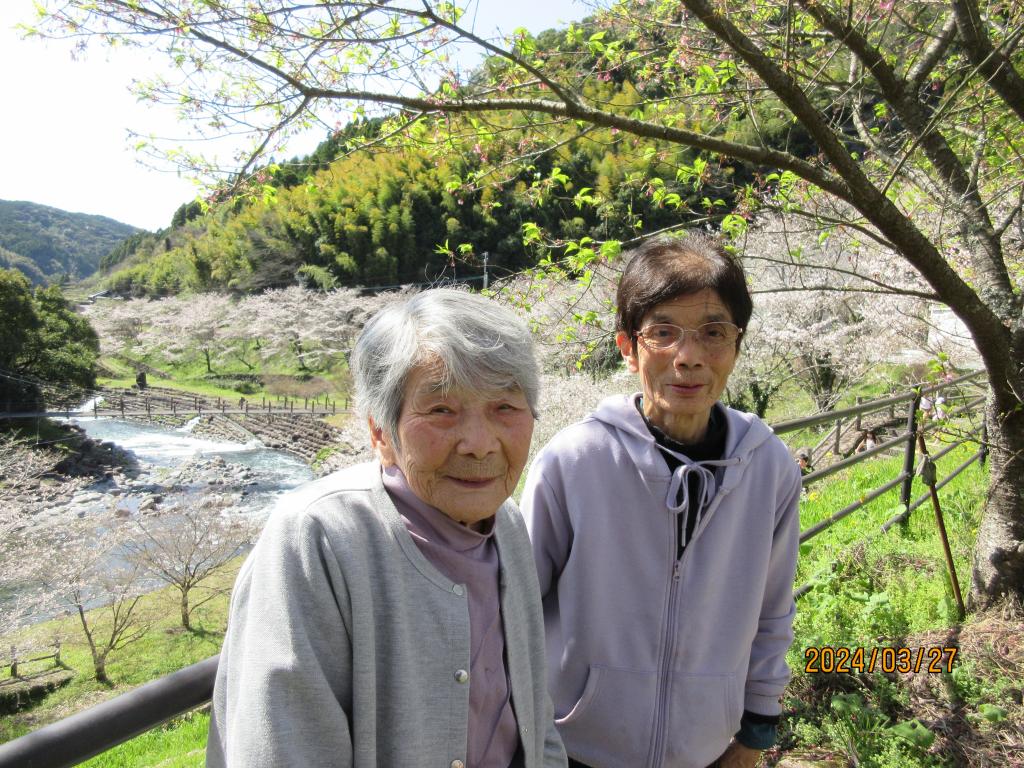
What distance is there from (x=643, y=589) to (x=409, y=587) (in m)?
0.71

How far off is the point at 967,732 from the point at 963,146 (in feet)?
13.2

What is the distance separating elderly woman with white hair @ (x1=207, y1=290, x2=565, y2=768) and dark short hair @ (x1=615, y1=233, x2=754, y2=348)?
56 cm

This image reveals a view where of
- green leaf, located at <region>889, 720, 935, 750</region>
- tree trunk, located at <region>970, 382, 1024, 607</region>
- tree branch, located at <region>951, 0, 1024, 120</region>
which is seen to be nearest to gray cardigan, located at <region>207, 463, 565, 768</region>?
green leaf, located at <region>889, 720, 935, 750</region>

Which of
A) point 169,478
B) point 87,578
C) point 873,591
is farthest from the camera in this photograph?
point 169,478

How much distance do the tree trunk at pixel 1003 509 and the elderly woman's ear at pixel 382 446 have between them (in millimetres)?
2945

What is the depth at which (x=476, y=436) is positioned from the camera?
1013 millimetres

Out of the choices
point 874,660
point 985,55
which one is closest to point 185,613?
point 874,660

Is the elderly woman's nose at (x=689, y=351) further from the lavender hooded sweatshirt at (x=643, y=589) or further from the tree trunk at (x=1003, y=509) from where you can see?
the tree trunk at (x=1003, y=509)

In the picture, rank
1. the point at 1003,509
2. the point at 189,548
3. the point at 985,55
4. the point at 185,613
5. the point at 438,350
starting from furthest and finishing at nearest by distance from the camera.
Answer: the point at 189,548
the point at 185,613
the point at 1003,509
the point at 985,55
the point at 438,350

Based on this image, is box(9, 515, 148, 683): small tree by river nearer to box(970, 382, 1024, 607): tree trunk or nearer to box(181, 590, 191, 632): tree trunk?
box(181, 590, 191, 632): tree trunk

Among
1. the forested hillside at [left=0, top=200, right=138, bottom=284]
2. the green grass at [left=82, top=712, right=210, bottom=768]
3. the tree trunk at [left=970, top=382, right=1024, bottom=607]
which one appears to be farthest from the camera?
the forested hillside at [left=0, top=200, right=138, bottom=284]

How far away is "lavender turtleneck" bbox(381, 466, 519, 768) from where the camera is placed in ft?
3.30

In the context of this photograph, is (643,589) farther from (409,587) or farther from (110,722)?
(110,722)

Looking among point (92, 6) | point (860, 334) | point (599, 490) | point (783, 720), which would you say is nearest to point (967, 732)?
point (783, 720)
